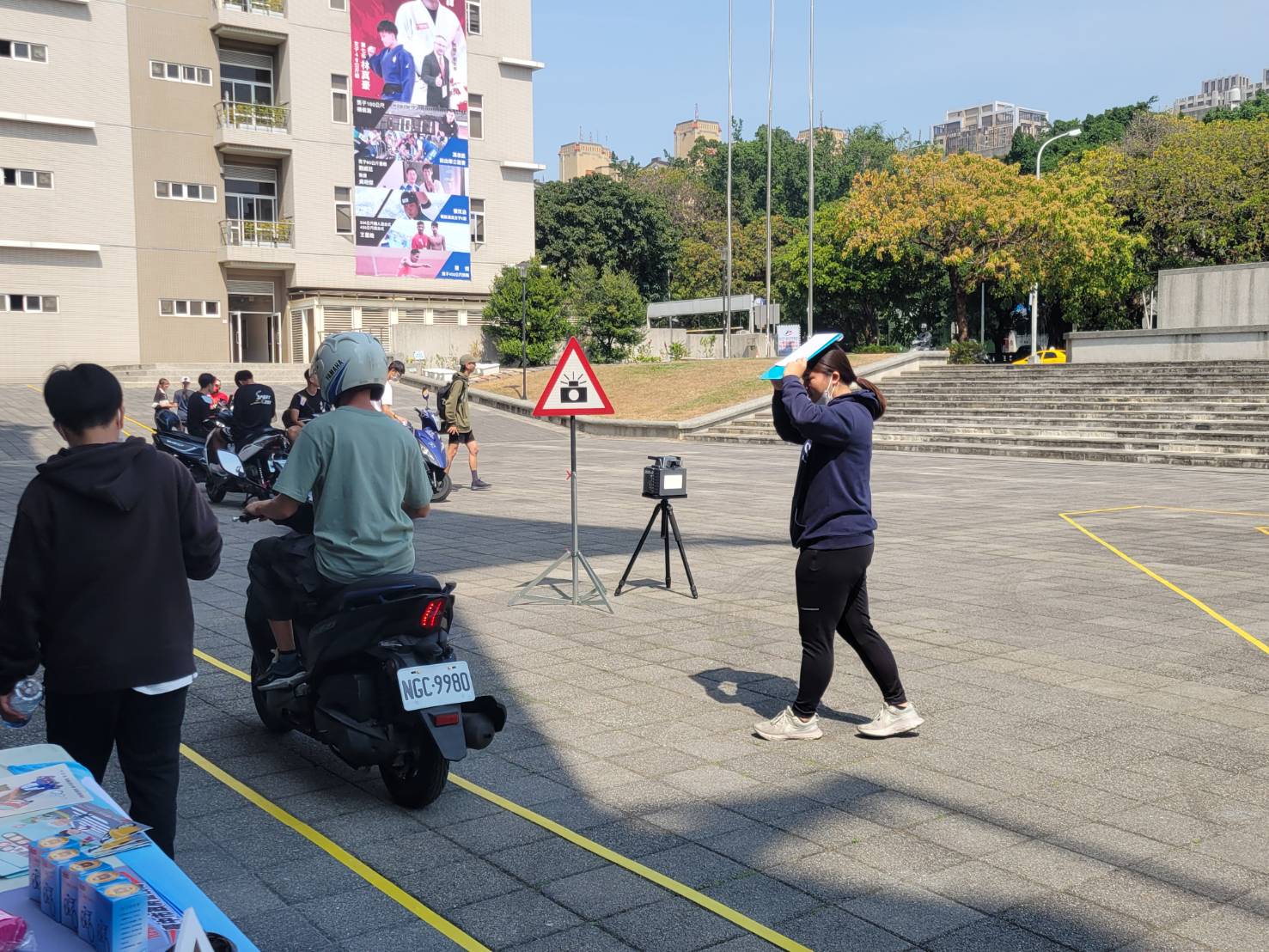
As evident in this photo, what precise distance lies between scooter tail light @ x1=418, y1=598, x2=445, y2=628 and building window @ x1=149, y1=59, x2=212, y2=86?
4488cm

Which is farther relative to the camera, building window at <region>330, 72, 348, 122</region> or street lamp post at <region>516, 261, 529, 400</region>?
building window at <region>330, 72, 348, 122</region>

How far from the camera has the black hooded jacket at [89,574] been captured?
3.19m

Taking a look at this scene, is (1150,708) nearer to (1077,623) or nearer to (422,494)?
(1077,623)

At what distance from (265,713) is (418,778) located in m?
1.28

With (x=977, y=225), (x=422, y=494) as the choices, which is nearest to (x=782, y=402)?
(x=422, y=494)

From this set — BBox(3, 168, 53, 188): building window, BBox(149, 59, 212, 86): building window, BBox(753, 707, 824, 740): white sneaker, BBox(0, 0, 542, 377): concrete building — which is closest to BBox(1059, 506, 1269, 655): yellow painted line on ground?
BBox(753, 707, 824, 740): white sneaker

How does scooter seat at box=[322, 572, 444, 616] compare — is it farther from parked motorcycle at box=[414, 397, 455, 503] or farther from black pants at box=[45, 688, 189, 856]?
parked motorcycle at box=[414, 397, 455, 503]

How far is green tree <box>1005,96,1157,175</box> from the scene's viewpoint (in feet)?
226

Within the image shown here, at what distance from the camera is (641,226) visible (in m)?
65.8

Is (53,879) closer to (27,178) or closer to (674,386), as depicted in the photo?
(674,386)

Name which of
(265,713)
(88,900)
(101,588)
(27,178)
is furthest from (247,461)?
(27,178)

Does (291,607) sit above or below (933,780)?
above

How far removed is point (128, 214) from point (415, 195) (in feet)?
38.3

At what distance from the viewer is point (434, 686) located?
14.5ft
